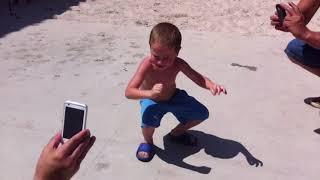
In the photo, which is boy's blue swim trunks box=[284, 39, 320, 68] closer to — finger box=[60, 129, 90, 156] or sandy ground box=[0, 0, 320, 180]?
sandy ground box=[0, 0, 320, 180]

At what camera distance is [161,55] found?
2.89m

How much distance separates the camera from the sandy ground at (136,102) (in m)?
3.06

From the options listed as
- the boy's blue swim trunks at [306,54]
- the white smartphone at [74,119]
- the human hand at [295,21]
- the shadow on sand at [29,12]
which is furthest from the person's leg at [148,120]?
the shadow on sand at [29,12]

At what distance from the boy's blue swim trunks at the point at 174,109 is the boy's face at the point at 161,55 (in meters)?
0.23

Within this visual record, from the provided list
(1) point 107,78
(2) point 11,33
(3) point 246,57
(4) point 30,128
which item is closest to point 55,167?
(4) point 30,128

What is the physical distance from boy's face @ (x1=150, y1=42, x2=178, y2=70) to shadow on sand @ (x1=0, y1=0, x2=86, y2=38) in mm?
2844

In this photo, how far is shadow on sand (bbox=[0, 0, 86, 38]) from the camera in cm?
571

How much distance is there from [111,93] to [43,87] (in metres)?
0.53

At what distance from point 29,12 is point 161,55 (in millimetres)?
3952

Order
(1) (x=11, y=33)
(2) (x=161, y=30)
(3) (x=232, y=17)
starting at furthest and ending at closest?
(3) (x=232, y=17)
(1) (x=11, y=33)
(2) (x=161, y=30)

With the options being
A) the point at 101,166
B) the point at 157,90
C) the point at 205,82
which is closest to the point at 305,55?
the point at 205,82

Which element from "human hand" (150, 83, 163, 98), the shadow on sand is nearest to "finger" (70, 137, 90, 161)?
"human hand" (150, 83, 163, 98)

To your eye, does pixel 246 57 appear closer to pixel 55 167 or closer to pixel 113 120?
pixel 113 120

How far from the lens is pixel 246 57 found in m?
4.85
